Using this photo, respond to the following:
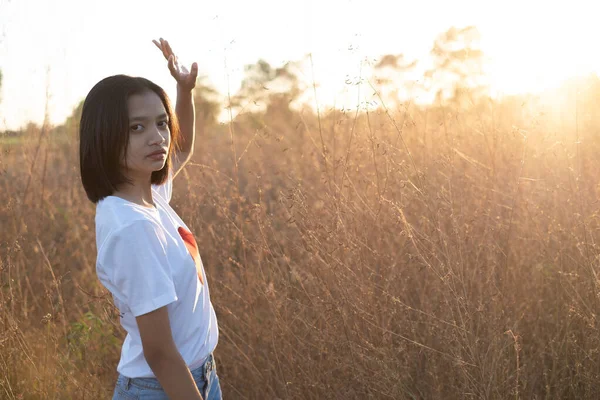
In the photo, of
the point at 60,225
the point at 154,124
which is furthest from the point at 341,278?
the point at 60,225

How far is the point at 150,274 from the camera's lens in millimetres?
1366

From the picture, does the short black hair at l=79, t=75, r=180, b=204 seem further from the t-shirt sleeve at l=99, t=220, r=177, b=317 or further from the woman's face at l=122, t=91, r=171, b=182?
Result: the t-shirt sleeve at l=99, t=220, r=177, b=317

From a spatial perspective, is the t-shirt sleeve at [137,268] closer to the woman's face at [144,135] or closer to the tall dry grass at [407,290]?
the woman's face at [144,135]

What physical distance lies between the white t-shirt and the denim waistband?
15 millimetres

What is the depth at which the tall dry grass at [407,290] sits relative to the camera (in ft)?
8.16

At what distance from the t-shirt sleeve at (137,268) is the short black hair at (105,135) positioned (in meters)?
0.23

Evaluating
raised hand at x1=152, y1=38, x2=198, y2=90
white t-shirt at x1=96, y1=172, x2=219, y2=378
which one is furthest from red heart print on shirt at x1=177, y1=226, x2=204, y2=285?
raised hand at x1=152, y1=38, x2=198, y2=90

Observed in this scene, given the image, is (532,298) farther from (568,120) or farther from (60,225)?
(60,225)

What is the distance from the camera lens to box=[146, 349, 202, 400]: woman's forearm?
4.52 ft

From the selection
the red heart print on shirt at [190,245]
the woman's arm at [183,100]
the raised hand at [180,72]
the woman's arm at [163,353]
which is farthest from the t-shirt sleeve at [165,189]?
the woman's arm at [163,353]

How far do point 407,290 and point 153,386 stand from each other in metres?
1.63

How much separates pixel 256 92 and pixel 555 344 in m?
1.84

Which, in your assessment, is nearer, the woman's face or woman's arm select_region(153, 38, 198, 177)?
the woman's face

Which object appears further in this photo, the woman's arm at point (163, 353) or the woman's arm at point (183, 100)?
the woman's arm at point (183, 100)
